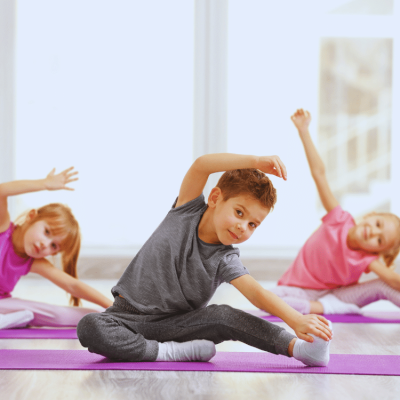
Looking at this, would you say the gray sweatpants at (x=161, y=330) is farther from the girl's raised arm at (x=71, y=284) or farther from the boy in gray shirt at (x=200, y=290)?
the girl's raised arm at (x=71, y=284)

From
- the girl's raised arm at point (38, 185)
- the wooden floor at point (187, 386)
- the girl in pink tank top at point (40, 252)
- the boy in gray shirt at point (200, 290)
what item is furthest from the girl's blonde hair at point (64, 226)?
the wooden floor at point (187, 386)

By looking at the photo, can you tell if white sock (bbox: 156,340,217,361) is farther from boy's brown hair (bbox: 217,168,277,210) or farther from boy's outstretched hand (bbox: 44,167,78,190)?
boy's outstretched hand (bbox: 44,167,78,190)

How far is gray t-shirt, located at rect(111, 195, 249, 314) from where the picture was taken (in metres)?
1.28

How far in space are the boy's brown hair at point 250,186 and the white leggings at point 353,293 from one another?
93 centimetres

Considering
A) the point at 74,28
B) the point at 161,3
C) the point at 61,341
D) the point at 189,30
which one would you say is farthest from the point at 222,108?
the point at 61,341

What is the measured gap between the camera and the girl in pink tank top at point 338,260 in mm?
2086

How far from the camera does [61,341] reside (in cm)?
150

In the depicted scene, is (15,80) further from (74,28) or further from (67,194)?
(67,194)

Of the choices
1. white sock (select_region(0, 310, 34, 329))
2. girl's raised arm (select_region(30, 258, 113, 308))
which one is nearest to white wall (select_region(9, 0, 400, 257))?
girl's raised arm (select_region(30, 258, 113, 308))

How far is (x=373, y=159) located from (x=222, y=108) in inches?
45.5

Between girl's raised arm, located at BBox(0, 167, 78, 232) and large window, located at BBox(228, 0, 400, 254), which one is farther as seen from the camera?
large window, located at BBox(228, 0, 400, 254)

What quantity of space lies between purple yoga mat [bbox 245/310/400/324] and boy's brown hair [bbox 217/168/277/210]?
0.79 metres

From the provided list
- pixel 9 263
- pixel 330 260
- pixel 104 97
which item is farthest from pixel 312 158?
pixel 104 97

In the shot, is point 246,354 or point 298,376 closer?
point 298,376
